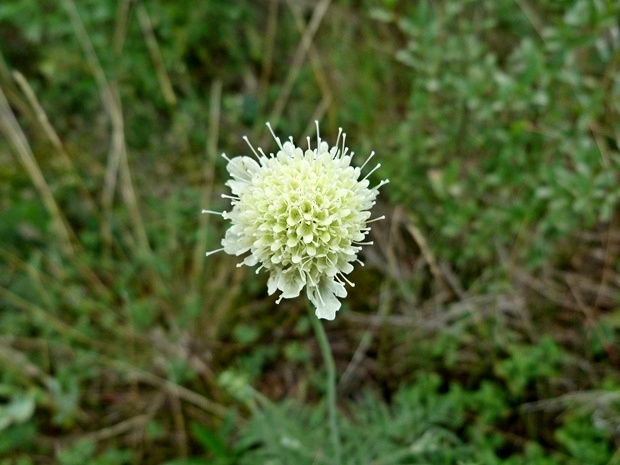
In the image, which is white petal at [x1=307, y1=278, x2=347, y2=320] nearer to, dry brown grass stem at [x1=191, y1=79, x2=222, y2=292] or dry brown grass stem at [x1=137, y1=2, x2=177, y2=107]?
dry brown grass stem at [x1=191, y1=79, x2=222, y2=292]

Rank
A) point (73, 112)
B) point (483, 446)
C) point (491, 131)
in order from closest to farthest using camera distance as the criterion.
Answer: point (483, 446) < point (491, 131) < point (73, 112)

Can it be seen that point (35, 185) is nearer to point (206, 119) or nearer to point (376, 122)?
point (206, 119)

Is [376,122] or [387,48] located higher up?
[387,48]


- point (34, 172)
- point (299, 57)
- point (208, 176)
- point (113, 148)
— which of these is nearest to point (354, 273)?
point (208, 176)

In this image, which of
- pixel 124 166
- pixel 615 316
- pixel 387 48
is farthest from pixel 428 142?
pixel 124 166

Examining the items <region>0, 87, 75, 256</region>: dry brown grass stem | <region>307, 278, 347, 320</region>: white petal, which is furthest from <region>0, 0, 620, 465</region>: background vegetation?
<region>307, 278, 347, 320</region>: white petal

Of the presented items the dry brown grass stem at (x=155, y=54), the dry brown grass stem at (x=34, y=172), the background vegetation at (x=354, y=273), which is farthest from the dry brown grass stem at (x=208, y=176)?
the dry brown grass stem at (x=34, y=172)

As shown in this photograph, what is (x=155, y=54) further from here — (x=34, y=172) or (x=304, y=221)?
(x=304, y=221)
